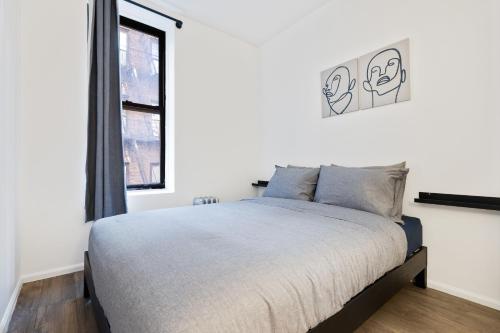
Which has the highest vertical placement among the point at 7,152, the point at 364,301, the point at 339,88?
the point at 339,88

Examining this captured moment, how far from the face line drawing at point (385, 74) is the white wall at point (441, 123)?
92mm

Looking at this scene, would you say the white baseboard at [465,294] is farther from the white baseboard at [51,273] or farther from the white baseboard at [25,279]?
the white baseboard at [51,273]

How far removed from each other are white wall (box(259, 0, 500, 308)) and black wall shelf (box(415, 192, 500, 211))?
Answer: 4cm

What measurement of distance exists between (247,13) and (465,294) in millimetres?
3166

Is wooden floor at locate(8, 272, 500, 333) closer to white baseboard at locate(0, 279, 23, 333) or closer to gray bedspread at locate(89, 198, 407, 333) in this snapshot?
white baseboard at locate(0, 279, 23, 333)

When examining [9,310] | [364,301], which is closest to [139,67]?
[9,310]

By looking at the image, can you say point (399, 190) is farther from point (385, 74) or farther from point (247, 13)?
point (247, 13)

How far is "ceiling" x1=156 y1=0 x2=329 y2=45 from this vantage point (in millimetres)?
2518

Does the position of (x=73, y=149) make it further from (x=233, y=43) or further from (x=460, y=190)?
(x=460, y=190)

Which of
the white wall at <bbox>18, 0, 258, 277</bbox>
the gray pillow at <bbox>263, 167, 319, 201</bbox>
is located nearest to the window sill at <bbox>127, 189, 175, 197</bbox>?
the white wall at <bbox>18, 0, 258, 277</bbox>

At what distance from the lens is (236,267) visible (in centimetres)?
90

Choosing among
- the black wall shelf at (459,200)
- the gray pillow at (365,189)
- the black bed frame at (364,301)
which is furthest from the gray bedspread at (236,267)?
the black wall shelf at (459,200)

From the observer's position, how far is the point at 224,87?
310 cm

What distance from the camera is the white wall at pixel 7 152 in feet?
4.36
